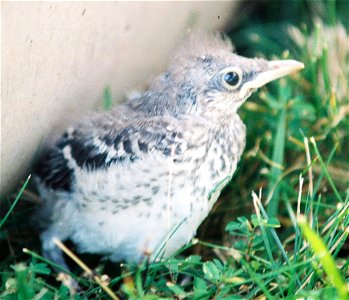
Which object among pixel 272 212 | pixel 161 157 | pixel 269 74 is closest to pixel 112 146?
pixel 161 157

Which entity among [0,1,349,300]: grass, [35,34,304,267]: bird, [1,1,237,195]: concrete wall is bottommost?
[0,1,349,300]: grass

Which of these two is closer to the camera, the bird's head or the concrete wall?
the concrete wall

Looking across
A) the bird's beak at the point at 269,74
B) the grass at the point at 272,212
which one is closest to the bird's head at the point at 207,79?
the bird's beak at the point at 269,74

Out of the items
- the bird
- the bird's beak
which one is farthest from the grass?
the bird's beak

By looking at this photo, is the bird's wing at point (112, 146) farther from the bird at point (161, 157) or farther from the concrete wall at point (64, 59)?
the concrete wall at point (64, 59)

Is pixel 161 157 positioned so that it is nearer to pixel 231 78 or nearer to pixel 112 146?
pixel 112 146

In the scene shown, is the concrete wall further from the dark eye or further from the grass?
the dark eye
